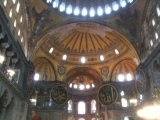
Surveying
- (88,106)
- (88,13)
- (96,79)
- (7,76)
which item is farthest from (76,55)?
(7,76)

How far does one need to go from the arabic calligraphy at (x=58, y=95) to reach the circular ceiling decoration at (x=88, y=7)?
8.30m

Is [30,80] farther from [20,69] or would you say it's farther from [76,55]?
[76,55]

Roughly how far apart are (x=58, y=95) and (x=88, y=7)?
10494 mm

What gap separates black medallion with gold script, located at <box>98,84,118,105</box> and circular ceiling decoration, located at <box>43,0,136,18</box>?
8200 mm

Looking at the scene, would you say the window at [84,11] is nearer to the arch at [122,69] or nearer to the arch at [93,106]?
the arch at [122,69]

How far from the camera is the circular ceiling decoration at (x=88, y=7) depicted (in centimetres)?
2028

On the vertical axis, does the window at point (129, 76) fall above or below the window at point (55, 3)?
below

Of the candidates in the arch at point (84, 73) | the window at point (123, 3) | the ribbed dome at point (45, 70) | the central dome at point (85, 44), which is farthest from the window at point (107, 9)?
the ribbed dome at point (45, 70)

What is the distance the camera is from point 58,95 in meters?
17.4

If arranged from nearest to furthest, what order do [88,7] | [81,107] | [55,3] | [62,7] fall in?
[55,3], [62,7], [88,7], [81,107]

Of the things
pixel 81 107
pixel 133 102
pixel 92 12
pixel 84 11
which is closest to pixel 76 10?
pixel 84 11

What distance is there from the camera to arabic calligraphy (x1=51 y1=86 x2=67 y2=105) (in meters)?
17.1

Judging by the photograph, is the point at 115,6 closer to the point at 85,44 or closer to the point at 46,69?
the point at 85,44

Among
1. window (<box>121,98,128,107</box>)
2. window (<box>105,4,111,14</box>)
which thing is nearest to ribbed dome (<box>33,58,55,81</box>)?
window (<box>121,98,128,107</box>)
